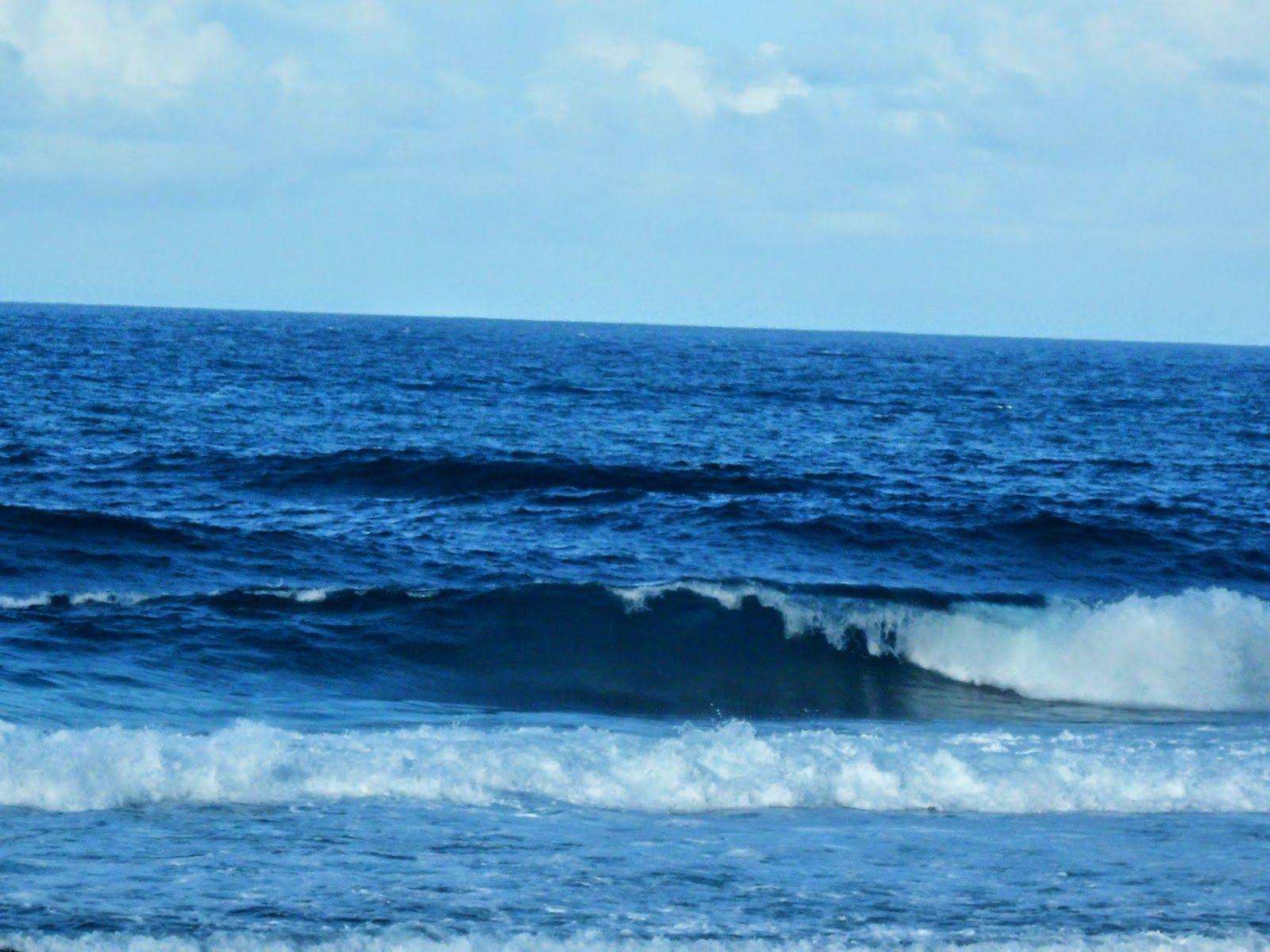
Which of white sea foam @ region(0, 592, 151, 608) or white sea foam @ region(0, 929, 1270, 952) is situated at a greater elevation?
white sea foam @ region(0, 929, 1270, 952)

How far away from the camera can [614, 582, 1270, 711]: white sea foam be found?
19.0 m

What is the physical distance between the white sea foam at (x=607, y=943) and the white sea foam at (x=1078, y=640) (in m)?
10.1

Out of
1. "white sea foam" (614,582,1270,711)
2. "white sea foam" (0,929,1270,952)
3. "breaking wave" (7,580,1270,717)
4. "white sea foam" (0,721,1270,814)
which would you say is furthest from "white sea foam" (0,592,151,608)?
"white sea foam" (0,929,1270,952)

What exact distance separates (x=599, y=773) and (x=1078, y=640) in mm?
10342

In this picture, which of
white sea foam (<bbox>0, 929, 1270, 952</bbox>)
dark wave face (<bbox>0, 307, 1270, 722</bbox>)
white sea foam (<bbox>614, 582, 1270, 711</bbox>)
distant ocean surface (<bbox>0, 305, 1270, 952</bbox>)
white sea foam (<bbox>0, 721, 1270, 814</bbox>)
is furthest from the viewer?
white sea foam (<bbox>614, 582, 1270, 711</bbox>)

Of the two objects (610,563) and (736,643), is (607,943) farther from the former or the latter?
(610,563)

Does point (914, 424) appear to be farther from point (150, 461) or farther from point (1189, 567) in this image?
point (150, 461)

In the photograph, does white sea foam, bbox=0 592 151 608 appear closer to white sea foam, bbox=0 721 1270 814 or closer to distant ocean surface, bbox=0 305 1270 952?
distant ocean surface, bbox=0 305 1270 952

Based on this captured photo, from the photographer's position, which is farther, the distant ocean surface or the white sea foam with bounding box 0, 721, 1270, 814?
the white sea foam with bounding box 0, 721, 1270, 814

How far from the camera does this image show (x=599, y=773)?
40.0 feet

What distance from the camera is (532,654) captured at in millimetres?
19547

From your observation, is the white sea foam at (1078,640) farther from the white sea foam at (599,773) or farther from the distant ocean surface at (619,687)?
the white sea foam at (599,773)

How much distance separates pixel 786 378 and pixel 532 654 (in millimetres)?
57753

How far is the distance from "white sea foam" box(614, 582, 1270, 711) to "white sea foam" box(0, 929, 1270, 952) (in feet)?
33.2
